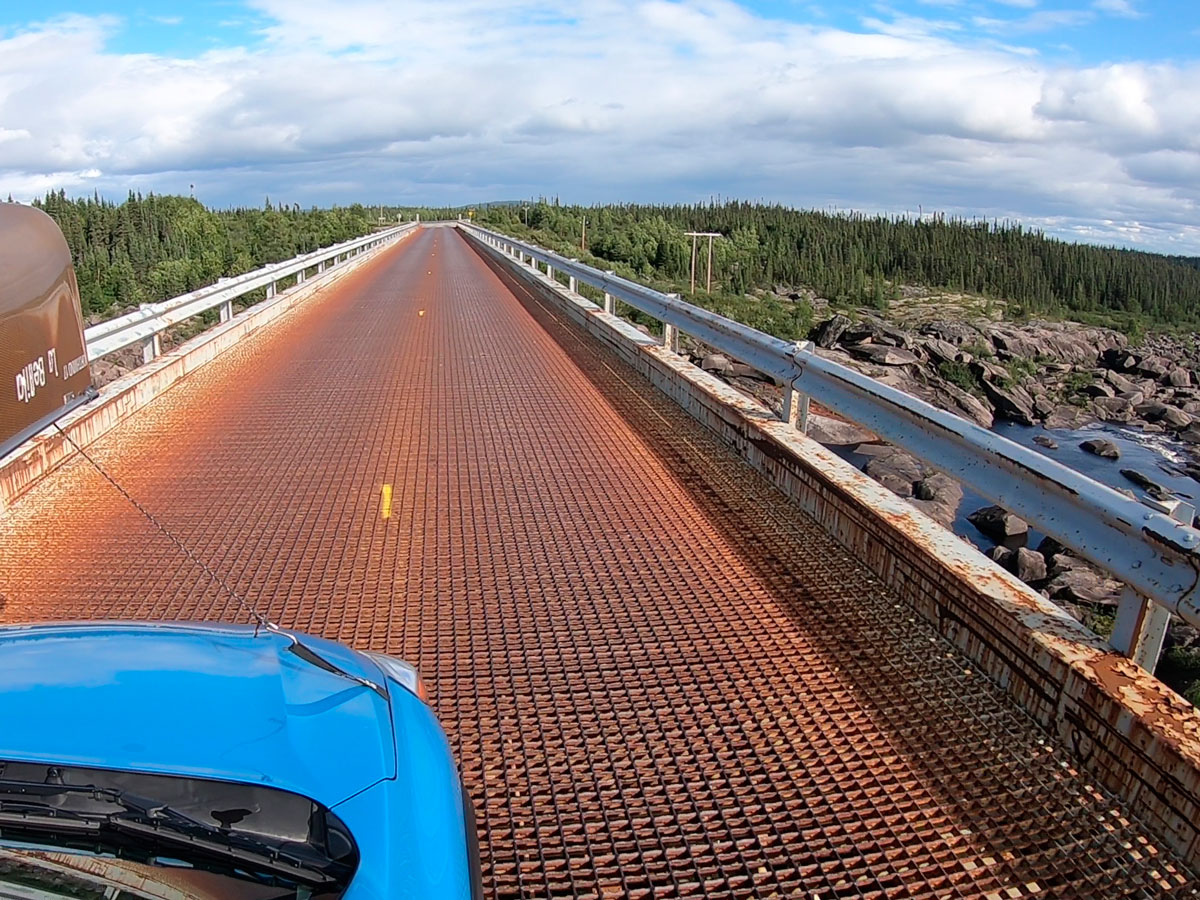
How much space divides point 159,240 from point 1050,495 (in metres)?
162

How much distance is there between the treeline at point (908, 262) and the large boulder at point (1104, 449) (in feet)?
253

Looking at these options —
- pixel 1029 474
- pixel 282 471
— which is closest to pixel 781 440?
pixel 1029 474

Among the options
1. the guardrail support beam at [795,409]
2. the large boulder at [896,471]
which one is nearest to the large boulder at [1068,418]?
the large boulder at [896,471]

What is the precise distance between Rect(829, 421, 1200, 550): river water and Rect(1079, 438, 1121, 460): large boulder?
0.99 ft

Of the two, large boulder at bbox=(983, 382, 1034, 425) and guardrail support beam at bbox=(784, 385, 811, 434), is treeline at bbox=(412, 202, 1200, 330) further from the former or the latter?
guardrail support beam at bbox=(784, 385, 811, 434)

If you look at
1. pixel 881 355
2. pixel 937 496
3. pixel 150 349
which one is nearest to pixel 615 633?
pixel 150 349

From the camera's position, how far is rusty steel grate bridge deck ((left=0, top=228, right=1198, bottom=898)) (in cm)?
275

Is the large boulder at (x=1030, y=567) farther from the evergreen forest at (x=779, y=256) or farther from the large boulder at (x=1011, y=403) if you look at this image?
the evergreen forest at (x=779, y=256)

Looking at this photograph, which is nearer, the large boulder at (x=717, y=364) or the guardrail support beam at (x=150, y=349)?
the guardrail support beam at (x=150, y=349)

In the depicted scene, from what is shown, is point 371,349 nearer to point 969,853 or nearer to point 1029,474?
point 1029,474

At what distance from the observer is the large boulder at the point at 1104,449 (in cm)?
5406

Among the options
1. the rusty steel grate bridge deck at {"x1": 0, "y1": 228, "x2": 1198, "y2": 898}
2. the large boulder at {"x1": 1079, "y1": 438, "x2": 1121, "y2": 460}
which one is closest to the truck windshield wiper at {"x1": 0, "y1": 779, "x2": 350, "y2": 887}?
the rusty steel grate bridge deck at {"x1": 0, "y1": 228, "x2": 1198, "y2": 898}

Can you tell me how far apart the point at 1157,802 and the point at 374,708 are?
2.27 metres

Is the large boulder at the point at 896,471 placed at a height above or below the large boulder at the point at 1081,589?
above
